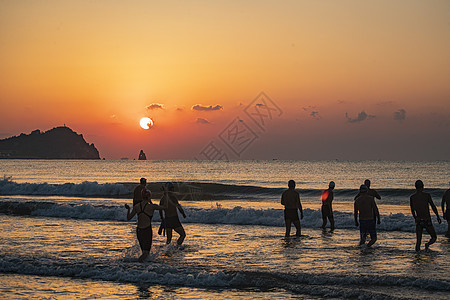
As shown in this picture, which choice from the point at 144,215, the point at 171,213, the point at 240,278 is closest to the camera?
the point at 240,278

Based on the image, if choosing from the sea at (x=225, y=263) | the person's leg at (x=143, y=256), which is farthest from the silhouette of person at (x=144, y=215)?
the sea at (x=225, y=263)

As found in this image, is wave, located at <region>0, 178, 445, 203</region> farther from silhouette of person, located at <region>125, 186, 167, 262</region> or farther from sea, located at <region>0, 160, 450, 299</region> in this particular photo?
silhouette of person, located at <region>125, 186, 167, 262</region>

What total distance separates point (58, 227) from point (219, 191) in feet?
76.4

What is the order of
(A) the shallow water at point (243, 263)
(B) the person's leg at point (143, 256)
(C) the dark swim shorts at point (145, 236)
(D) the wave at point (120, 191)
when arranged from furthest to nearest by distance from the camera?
1. (D) the wave at point (120, 191)
2. (B) the person's leg at point (143, 256)
3. (C) the dark swim shorts at point (145, 236)
4. (A) the shallow water at point (243, 263)

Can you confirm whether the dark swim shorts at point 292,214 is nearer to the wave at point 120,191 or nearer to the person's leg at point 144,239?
the person's leg at point 144,239

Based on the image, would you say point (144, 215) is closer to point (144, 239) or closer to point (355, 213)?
point (144, 239)

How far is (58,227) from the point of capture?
18.0 metres

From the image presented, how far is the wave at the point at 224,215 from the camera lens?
58.3 feet

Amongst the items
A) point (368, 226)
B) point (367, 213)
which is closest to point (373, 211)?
point (367, 213)

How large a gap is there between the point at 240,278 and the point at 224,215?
1061cm

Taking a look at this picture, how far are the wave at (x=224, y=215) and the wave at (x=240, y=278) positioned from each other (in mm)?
7976

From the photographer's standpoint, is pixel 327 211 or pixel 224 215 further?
pixel 224 215

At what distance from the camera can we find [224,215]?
66.8 ft

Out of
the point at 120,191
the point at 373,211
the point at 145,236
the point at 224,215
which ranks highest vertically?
the point at 373,211
